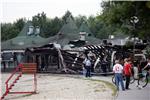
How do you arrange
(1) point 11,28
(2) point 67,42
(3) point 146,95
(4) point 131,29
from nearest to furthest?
(3) point 146,95 → (4) point 131,29 → (2) point 67,42 → (1) point 11,28

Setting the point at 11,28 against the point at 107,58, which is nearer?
the point at 107,58

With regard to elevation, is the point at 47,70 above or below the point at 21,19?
below

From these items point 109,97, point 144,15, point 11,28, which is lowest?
point 109,97

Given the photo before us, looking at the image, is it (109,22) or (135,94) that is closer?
(135,94)

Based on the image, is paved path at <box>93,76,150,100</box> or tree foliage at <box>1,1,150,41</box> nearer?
tree foliage at <box>1,1,150,41</box>

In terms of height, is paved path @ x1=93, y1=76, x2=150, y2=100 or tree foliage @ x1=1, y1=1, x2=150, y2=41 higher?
tree foliage @ x1=1, y1=1, x2=150, y2=41

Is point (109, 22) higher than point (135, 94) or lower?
higher

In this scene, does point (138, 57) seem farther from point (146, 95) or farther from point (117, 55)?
point (146, 95)

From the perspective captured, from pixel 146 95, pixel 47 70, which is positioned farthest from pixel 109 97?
pixel 47 70

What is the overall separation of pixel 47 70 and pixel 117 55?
10643 mm

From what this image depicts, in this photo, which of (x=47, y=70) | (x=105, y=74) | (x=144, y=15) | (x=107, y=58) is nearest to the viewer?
(x=144, y=15)

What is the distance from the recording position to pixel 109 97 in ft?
77.2

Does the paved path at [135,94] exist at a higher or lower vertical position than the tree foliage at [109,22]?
lower

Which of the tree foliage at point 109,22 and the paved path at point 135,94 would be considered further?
the paved path at point 135,94
